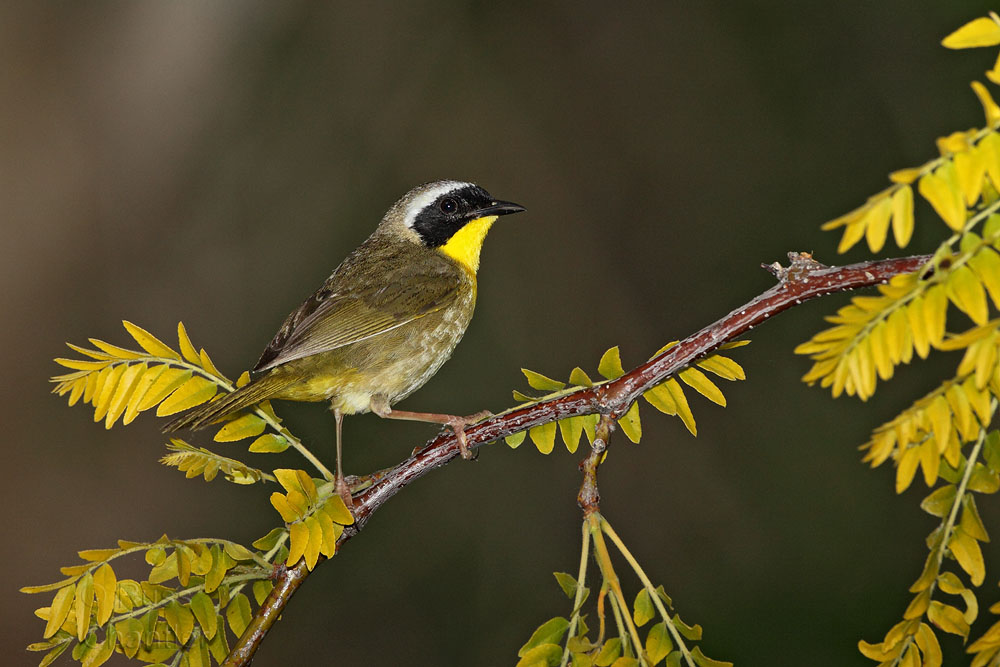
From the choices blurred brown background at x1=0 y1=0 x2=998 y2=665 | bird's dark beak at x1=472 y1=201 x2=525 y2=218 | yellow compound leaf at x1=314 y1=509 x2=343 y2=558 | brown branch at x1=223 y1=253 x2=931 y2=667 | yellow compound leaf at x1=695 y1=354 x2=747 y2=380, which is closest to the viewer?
brown branch at x1=223 y1=253 x2=931 y2=667

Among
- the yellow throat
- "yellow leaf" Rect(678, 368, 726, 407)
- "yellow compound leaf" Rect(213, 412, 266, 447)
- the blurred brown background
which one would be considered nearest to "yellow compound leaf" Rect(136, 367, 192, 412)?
"yellow compound leaf" Rect(213, 412, 266, 447)

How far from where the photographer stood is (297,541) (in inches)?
83.9

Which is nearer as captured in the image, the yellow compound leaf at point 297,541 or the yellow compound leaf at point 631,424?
the yellow compound leaf at point 297,541

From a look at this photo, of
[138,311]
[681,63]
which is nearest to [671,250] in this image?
[681,63]

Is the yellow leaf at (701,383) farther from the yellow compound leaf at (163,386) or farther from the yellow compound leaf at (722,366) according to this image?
the yellow compound leaf at (163,386)

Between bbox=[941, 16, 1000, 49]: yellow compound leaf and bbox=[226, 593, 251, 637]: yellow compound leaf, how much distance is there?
1834 mm

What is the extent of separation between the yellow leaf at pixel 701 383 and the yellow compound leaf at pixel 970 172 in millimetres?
981

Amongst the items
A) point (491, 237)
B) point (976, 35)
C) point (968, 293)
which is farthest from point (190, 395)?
point (491, 237)

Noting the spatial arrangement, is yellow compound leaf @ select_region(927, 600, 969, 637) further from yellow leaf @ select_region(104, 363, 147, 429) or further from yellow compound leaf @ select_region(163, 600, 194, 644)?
yellow leaf @ select_region(104, 363, 147, 429)

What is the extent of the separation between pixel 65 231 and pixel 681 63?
4510mm

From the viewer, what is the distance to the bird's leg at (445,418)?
2430 millimetres

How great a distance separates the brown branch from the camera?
6.72 ft

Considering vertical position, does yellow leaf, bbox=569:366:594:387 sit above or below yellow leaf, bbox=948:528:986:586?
above

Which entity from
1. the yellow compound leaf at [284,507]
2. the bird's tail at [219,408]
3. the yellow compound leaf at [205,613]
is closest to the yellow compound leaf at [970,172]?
the yellow compound leaf at [284,507]
